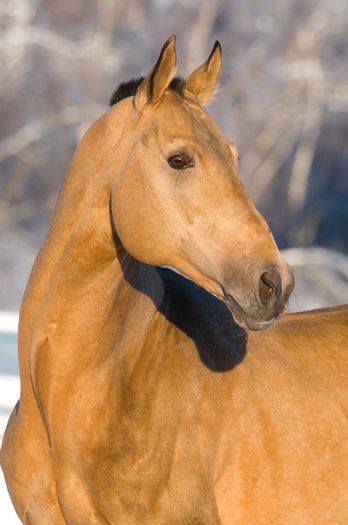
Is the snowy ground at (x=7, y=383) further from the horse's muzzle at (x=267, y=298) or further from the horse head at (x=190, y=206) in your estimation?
the horse's muzzle at (x=267, y=298)

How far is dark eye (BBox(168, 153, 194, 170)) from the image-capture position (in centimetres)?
382

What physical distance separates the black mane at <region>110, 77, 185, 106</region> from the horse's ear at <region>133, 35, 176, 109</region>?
0.35 feet

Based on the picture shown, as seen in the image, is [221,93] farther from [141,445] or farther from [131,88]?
[141,445]

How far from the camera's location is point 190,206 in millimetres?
3807

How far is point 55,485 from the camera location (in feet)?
13.4

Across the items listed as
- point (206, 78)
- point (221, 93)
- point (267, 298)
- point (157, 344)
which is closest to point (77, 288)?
point (157, 344)

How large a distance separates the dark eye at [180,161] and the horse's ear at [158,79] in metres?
0.27

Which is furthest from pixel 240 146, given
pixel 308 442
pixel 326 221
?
pixel 308 442

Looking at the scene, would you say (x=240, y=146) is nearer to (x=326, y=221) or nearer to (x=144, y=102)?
(x=326, y=221)

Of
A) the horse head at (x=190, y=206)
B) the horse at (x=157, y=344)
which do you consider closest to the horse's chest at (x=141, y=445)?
the horse at (x=157, y=344)

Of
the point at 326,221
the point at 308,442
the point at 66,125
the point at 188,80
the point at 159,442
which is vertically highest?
the point at 188,80

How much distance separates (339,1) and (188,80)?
94.0 feet

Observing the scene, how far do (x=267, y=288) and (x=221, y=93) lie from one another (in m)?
23.9

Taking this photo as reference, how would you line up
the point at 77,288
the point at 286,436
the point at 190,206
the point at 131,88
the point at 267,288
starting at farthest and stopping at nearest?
the point at 286,436
the point at 131,88
the point at 77,288
the point at 190,206
the point at 267,288
